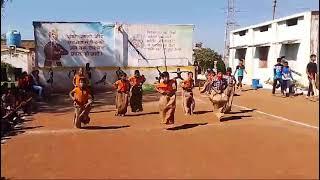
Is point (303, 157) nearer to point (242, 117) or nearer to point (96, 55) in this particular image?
point (242, 117)

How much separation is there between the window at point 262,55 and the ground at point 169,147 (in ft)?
44.0

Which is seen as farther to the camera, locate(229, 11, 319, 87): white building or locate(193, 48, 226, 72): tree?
locate(193, 48, 226, 72): tree

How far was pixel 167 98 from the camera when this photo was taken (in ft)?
40.3

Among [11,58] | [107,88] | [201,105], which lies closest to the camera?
[201,105]

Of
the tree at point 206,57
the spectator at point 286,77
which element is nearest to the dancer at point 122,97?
the spectator at point 286,77

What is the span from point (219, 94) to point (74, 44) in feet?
48.5

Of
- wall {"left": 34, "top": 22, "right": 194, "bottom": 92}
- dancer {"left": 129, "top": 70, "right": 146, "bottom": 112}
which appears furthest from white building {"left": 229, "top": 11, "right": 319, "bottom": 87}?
dancer {"left": 129, "top": 70, "right": 146, "bottom": 112}

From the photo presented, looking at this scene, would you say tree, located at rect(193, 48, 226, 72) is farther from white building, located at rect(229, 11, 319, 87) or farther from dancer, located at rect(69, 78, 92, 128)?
dancer, located at rect(69, 78, 92, 128)

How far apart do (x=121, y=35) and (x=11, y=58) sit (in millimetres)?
15736

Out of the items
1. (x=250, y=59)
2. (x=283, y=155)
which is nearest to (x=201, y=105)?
(x=283, y=155)

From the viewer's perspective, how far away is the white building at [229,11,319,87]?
2184cm

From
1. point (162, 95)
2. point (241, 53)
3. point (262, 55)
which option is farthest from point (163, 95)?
point (241, 53)

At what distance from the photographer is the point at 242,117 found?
13.7 m

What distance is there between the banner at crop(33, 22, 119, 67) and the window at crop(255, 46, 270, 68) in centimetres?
815
